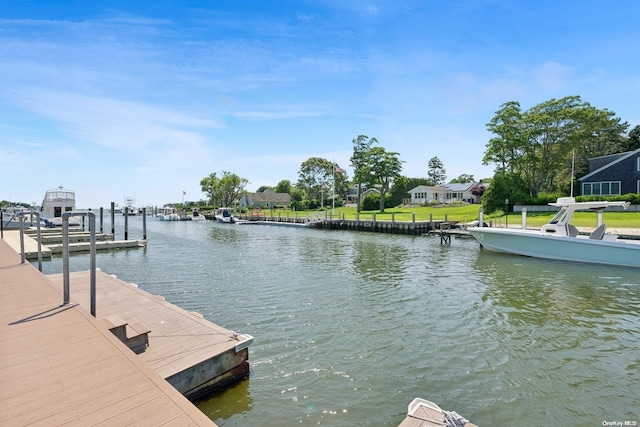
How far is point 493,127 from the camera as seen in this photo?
48.5 metres

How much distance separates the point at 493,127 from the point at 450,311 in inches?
1789

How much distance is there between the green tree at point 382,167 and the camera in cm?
5519

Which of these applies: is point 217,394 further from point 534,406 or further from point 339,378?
point 534,406

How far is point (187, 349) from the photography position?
5.60m

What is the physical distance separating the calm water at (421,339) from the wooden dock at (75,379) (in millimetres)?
1798

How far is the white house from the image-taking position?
65.2m

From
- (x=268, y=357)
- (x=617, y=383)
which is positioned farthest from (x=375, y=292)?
(x=617, y=383)

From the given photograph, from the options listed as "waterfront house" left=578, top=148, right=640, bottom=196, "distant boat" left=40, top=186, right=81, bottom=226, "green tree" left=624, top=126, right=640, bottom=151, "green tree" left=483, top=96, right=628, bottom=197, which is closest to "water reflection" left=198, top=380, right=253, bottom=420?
"distant boat" left=40, top=186, right=81, bottom=226

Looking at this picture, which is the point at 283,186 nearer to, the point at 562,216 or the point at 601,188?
the point at 601,188

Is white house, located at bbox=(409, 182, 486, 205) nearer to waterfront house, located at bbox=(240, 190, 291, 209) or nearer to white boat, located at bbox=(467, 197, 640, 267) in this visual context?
waterfront house, located at bbox=(240, 190, 291, 209)

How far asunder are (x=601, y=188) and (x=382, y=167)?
26646 mm

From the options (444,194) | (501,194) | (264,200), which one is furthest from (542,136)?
(264,200)

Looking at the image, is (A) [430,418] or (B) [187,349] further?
(B) [187,349]

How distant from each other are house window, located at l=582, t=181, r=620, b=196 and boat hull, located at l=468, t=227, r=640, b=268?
2680cm
